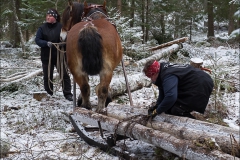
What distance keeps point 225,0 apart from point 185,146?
17.1 m

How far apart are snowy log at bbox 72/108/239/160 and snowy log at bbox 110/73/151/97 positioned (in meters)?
2.57

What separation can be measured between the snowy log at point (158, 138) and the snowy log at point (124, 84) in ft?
8.42

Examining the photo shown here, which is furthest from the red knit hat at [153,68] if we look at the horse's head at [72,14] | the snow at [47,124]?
the horse's head at [72,14]

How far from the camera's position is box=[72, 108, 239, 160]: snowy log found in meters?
2.57

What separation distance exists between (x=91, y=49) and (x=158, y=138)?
169 centimetres

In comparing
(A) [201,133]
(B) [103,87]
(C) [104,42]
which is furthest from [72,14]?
(A) [201,133]

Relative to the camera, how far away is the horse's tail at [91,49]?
4.10 metres

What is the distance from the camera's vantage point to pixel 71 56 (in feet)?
14.5

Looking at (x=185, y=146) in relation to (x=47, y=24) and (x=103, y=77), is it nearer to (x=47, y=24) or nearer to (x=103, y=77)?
(x=103, y=77)

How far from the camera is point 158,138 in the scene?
304 centimetres

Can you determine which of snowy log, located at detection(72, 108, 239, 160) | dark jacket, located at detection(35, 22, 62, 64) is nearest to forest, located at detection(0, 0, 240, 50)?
dark jacket, located at detection(35, 22, 62, 64)

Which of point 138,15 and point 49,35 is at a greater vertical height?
point 138,15

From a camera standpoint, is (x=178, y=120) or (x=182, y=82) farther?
(x=182, y=82)

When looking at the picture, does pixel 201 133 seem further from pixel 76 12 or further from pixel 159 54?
pixel 159 54
